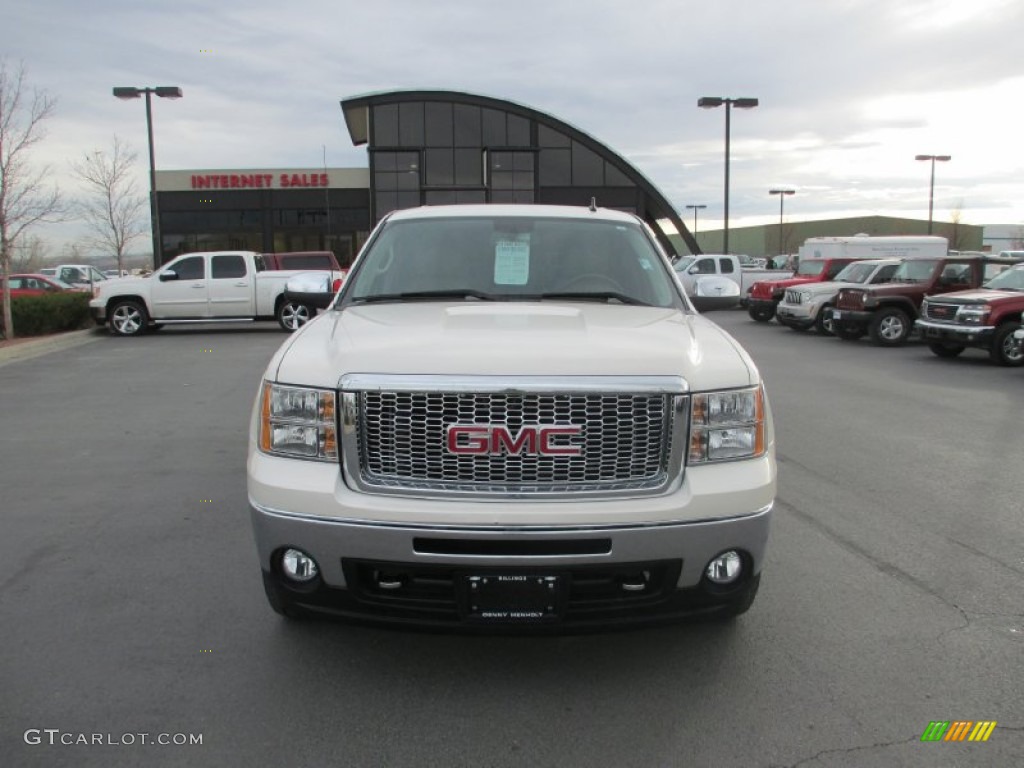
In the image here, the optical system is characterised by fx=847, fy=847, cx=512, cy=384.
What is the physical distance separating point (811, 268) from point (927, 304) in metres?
9.44

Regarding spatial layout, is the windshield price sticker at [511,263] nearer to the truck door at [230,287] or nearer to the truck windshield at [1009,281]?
the truck windshield at [1009,281]

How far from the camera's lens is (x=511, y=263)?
4473 millimetres

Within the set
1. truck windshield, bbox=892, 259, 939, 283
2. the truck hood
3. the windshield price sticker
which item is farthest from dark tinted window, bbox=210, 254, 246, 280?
the truck hood

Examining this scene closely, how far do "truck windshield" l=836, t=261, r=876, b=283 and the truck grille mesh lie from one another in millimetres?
17266

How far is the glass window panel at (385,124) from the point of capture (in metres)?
41.8

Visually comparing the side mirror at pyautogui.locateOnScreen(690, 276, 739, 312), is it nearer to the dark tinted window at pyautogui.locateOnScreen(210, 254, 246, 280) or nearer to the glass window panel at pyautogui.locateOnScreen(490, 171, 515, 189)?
the dark tinted window at pyautogui.locateOnScreen(210, 254, 246, 280)

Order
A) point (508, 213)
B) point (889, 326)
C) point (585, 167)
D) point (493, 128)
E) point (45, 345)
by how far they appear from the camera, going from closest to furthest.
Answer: point (508, 213)
point (45, 345)
point (889, 326)
point (493, 128)
point (585, 167)

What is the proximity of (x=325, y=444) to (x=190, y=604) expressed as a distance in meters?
1.53

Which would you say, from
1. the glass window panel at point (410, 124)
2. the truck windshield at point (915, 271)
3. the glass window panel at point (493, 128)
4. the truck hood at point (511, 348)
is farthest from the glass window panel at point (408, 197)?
the truck hood at point (511, 348)

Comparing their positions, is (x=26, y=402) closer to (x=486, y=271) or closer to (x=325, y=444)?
(x=486, y=271)

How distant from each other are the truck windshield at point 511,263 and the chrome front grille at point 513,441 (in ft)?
4.37

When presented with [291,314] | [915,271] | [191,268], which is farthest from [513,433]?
[191,268]

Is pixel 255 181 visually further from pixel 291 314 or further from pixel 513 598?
pixel 513 598

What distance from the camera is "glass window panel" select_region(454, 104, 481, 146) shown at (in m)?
42.4
